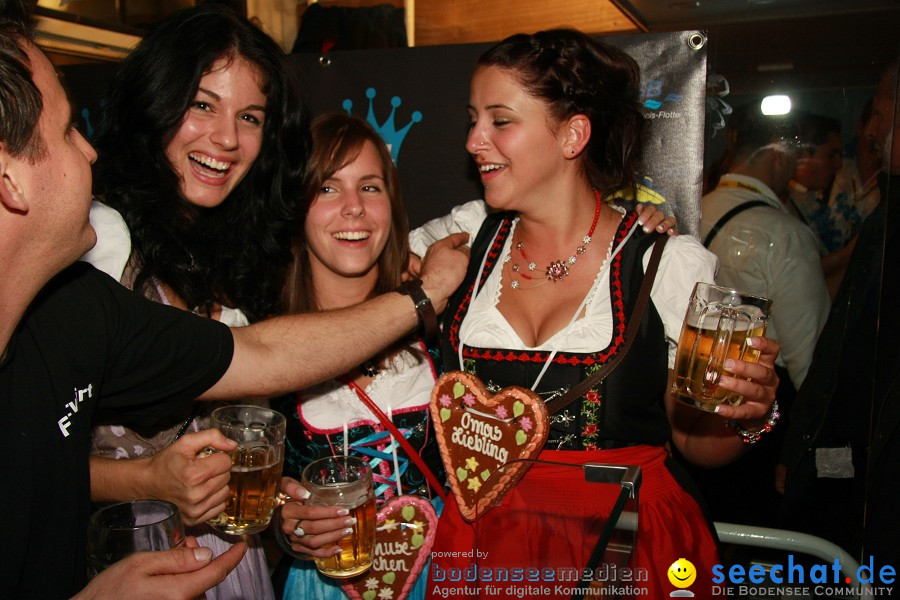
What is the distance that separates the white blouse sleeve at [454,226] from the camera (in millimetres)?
2154

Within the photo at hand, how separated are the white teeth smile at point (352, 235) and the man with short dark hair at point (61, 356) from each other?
0.52m

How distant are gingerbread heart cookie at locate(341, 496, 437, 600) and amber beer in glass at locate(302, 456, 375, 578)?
0.40m

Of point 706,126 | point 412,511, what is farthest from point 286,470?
point 706,126

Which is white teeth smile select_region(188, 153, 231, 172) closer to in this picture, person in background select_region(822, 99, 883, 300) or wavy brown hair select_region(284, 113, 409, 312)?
wavy brown hair select_region(284, 113, 409, 312)

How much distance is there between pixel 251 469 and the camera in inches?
49.1

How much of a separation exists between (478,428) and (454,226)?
2.54ft

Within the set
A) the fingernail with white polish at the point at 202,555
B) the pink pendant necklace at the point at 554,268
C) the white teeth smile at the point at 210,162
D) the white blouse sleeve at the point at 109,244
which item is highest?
the white teeth smile at the point at 210,162

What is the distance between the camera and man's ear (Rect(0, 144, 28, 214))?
98cm

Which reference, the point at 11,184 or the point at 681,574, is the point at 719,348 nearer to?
the point at 681,574

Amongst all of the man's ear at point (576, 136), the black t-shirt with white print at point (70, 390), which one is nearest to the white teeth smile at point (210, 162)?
the black t-shirt with white print at point (70, 390)

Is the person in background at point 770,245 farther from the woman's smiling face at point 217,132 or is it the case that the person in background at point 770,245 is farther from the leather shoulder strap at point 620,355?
the woman's smiling face at point 217,132

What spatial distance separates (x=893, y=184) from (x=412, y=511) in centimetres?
164

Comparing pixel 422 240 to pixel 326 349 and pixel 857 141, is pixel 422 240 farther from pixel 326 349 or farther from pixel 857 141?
pixel 857 141

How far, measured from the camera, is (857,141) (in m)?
2.10
